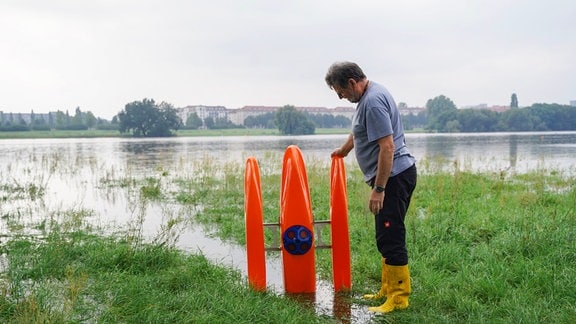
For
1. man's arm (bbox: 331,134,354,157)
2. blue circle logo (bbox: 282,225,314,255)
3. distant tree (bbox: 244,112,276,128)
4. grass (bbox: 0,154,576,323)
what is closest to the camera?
grass (bbox: 0,154,576,323)

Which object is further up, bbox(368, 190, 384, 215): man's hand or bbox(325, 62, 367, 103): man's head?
bbox(325, 62, 367, 103): man's head

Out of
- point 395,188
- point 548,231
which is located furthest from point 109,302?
point 548,231

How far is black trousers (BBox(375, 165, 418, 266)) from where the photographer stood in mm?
3969

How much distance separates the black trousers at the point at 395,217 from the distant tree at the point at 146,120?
90.0 metres

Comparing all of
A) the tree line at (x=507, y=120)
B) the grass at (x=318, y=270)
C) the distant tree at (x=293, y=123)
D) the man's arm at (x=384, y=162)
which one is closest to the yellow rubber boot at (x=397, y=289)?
the grass at (x=318, y=270)

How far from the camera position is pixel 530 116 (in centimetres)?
9756

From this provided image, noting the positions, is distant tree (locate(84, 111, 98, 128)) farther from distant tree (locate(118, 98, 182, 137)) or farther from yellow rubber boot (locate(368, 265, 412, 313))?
yellow rubber boot (locate(368, 265, 412, 313))

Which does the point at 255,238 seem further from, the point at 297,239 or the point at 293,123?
the point at 293,123

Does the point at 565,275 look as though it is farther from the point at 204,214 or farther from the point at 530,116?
the point at 530,116

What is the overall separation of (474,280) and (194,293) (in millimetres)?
2574

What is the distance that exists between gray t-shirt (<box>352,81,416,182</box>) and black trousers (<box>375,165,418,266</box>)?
86 mm

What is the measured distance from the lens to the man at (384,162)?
375cm

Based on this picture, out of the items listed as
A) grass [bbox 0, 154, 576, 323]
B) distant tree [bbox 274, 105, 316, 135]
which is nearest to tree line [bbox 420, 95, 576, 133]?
distant tree [bbox 274, 105, 316, 135]

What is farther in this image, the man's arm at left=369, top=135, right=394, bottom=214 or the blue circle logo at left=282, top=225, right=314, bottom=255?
the blue circle logo at left=282, top=225, right=314, bottom=255
